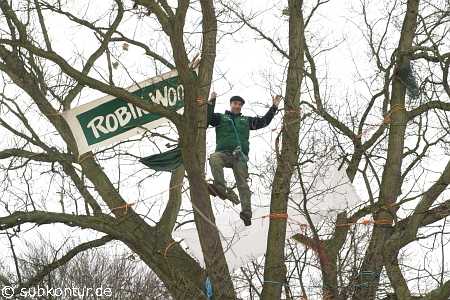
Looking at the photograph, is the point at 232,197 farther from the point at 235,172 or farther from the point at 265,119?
the point at 265,119

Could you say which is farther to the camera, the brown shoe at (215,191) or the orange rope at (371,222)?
the brown shoe at (215,191)

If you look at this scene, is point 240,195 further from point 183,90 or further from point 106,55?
point 106,55

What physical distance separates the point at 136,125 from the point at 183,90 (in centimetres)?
63

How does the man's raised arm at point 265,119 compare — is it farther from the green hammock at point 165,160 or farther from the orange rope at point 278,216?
the orange rope at point 278,216

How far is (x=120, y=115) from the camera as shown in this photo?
844 cm

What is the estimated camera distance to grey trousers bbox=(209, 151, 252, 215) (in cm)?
847

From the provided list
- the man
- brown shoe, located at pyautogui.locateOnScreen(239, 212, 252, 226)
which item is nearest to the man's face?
the man

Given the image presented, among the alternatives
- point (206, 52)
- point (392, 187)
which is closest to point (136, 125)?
point (206, 52)

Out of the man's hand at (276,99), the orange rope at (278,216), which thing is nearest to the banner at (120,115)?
the man's hand at (276,99)

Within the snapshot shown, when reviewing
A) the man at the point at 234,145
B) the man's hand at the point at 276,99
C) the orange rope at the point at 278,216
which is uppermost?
the man's hand at the point at 276,99

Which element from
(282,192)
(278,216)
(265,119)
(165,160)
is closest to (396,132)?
(265,119)

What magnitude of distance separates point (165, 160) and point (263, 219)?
48.0 inches

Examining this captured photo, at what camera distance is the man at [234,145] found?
848 centimetres

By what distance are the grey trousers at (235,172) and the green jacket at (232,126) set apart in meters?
0.11
